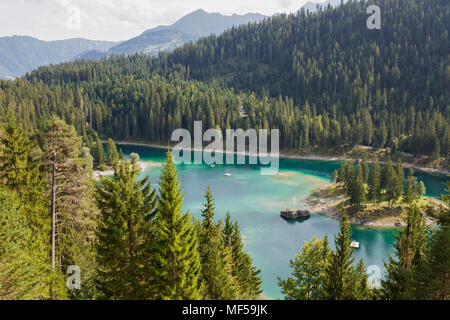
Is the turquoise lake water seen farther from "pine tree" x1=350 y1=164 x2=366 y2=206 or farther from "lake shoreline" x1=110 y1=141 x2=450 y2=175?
"pine tree" x1=350 y1=164 x2=366 y2=206

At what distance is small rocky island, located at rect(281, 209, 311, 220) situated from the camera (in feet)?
226

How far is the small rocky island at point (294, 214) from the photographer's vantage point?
69.0 m

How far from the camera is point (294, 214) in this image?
69.1 meters

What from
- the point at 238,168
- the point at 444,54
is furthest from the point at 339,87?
the point at 238,168

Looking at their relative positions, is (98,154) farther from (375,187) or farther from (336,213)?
(375,187)

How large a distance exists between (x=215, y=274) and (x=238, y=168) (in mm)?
95485

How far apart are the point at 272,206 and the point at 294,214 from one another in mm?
8131

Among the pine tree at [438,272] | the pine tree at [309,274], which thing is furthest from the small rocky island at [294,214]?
the pine tree at [438,272]

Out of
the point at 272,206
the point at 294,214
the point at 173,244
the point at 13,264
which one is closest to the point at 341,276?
the point at 173,244

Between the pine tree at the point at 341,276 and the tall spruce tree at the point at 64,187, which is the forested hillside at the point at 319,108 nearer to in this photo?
the pine tree at the point at 341,276

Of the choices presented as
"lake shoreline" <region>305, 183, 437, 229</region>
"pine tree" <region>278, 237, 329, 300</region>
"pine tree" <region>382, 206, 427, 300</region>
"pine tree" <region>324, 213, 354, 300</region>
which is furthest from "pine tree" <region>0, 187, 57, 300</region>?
"lake shoreline" <region>305, 183, 437, 229</region>

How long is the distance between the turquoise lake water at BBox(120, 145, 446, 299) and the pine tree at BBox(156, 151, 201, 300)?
1479cm
